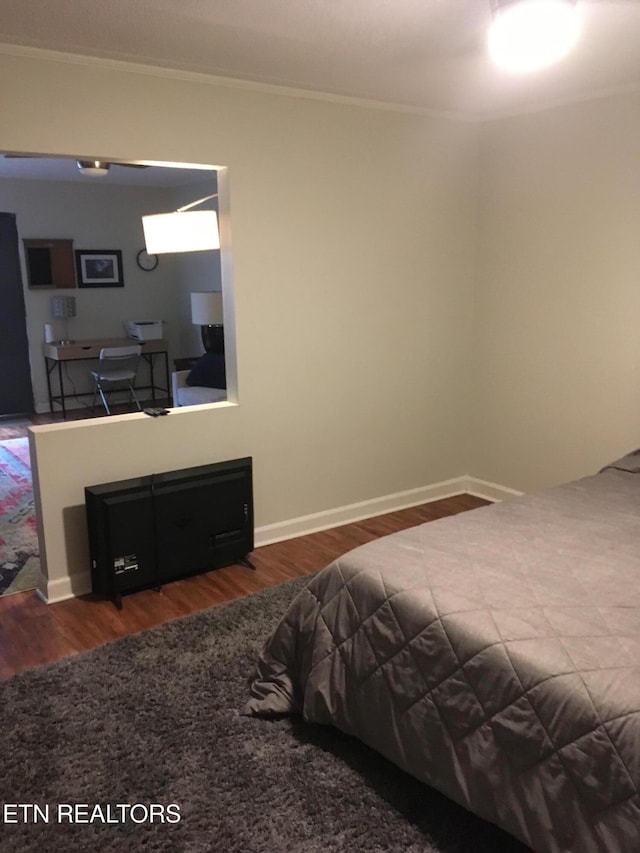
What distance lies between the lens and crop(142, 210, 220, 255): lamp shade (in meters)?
3.47

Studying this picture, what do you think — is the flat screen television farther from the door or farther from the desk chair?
the door

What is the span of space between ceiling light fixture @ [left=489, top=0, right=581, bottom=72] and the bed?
1.65 m

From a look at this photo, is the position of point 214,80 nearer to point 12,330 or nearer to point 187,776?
point 187,776

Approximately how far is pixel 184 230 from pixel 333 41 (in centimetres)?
121

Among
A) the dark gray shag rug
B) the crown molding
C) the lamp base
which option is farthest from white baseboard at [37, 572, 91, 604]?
the lamp base

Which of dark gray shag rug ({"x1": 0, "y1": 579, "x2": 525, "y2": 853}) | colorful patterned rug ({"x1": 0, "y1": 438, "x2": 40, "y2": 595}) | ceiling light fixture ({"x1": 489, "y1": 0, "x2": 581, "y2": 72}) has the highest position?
ceiling light fixture ({"x1": 489, "y1": 0, "x2": 581, "y2": 72})

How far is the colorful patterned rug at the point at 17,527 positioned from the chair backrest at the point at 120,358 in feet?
4.60

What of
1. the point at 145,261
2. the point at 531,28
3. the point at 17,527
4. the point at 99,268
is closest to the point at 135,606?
the point at 17,527

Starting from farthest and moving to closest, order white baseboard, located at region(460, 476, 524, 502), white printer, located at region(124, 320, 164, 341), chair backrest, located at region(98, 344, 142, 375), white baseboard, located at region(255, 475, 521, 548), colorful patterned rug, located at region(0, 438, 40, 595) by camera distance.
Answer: white printer, located at region(124, 320, 164, 341) < chair backrest, located at region(98, 344, 142, 375) < white baseboard, located at region(460, 476, 524, 502) < white baseboard, located at region(255, 475, 521, 548) < colorful patterned rug, located at region(0, 438, 40, 595)

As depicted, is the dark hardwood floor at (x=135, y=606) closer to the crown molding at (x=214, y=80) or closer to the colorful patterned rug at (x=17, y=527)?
the colorful patterned rug at (x=17, y=527)

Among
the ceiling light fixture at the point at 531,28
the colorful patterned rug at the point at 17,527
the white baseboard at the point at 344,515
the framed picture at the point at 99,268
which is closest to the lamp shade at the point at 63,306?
the framed picture at the point at 99,268

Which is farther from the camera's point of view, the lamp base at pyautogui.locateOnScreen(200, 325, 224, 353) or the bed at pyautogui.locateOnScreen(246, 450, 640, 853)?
the lamp base at pyautogui.locateOnScreen(200, 325, 224, 353)

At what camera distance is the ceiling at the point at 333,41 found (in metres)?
2.32

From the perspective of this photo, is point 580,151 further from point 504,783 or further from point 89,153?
point 504,783
